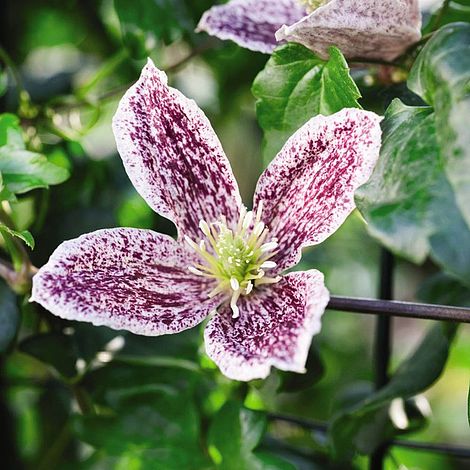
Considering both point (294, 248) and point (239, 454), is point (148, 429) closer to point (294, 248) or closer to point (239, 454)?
point (239, 454)

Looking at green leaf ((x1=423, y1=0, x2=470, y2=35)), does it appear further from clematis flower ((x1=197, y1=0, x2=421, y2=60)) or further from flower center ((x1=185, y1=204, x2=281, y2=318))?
flower center ((x1=185, y1=204, x2=281, y2=318))

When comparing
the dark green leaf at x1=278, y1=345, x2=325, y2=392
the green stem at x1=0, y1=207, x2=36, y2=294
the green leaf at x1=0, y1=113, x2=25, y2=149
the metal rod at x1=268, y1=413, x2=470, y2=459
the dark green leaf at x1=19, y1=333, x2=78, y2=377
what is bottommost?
the metal rod at x1=268, y1=413, x2=470, y2=459

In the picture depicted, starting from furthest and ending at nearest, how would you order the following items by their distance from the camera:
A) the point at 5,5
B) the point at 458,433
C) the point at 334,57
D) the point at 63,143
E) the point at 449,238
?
the point at 458,433
the point at 5,5
the point at 63,143
the point at 334,57
the point at 449,238

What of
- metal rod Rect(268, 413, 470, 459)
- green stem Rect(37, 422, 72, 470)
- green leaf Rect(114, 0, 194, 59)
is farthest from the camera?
green stem Rect(37, 422, 72, 470)

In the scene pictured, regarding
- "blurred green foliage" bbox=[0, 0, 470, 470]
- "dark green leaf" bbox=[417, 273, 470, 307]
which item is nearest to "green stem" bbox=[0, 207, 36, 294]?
"blurred green foliage" bbox=[0, 0, 470, 470]

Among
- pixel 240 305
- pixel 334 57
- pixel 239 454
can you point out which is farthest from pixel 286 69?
pixel 239 454

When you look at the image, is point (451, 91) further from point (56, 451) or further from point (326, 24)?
point (56, 451)

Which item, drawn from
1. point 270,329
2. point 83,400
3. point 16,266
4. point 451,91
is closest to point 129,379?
point 83,400
